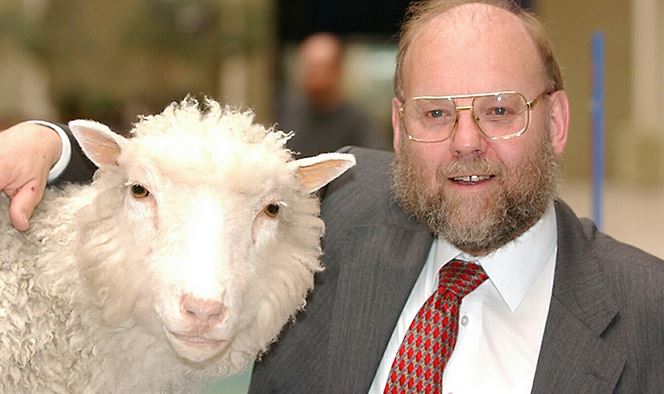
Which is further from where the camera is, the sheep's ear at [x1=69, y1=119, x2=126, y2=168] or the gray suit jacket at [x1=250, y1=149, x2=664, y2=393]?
the gray suit jacket at [x1=250, y1=149, x2=664, y2=393]

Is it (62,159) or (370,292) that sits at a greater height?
(62,159)

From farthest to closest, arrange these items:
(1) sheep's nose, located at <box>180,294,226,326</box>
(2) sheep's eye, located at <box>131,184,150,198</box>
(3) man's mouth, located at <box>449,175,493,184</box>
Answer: (3) man's mouth, located at <box>449,175,493,184</box>, (2) sheep's eye, located at <box>131,184,150,198</box>, (1) sheep's nose, located at <box>180,294,226,326</box>

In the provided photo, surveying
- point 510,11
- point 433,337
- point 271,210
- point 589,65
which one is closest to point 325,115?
point 510,11

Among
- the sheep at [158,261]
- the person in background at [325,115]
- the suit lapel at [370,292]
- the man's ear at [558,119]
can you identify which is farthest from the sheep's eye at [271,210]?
the person in background at [325,115]

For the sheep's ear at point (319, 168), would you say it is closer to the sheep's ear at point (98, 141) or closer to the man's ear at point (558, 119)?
the sheep's ear at point (98, 141)

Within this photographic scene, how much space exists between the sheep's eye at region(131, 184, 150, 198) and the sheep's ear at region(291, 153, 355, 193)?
12.2 inches

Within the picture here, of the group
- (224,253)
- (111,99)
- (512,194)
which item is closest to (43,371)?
(224,253)

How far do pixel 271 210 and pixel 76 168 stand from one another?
1.54 feet

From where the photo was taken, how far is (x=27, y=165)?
1.72 meters

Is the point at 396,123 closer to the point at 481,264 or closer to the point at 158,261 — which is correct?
the point at 481,264

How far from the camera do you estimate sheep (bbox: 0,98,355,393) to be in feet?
5.00

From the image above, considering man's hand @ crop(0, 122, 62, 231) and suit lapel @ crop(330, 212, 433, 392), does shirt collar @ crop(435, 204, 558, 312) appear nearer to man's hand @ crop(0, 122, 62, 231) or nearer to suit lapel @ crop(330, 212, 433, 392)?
suit lapel @ crop(330, 212, 433, 392)

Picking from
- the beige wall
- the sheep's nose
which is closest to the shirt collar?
the sheep's nose

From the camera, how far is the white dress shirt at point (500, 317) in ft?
6.22
